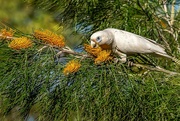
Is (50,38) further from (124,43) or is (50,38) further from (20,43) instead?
(124,43)

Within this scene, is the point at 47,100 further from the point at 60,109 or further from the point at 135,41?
the point at 135,41

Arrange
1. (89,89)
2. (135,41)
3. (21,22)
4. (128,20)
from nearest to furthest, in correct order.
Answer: (89,89)
(135,41)
(128,20)
(21,22)

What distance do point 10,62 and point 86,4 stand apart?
30cm

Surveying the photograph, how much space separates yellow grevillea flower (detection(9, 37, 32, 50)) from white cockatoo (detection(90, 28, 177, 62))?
0.39ft

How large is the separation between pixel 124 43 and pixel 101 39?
0.25 feet

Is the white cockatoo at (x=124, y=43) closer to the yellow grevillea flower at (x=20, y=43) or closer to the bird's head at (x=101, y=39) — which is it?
the bird's head at (x=101, y=39)

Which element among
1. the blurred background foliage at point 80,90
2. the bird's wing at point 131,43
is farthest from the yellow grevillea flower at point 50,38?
the bird's wing at point 131,43

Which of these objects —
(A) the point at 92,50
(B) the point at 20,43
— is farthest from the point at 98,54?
(B) the point at 20,43

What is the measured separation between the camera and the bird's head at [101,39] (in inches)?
30.1

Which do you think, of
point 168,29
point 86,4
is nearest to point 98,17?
point 86,4

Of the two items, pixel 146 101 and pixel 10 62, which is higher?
pixel 10 62

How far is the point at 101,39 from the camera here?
→ 29.8 inches

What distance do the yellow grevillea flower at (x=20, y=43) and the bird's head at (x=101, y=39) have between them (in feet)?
0.38

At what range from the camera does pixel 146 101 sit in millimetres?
738
